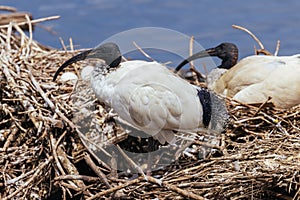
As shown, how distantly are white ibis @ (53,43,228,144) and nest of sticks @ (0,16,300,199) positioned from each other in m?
0.20

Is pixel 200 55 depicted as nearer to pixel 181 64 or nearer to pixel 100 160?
pixel 181 64

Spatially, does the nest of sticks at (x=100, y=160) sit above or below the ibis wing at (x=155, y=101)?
below

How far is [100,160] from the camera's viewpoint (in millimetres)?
4660

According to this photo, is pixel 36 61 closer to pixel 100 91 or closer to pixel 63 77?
pixel 63 77

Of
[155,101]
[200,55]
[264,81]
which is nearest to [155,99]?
[155,101]

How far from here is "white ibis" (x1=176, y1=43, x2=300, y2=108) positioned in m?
4.94

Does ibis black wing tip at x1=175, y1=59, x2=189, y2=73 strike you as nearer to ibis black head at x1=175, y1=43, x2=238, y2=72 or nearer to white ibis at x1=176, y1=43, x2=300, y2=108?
ibis black head at x1=175, y1=43, x2=238, y2=72

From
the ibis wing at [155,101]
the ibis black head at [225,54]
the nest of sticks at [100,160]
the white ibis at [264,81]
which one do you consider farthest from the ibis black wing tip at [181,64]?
the ibis wing at [155,101]

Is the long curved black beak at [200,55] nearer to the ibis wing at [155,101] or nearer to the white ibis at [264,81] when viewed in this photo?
the white ibis at [264,81]

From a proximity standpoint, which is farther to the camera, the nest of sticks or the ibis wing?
the ibis wing

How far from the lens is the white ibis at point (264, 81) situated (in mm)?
4938

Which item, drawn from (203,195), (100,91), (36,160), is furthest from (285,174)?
(36,160)

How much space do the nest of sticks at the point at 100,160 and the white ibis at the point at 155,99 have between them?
0.20 meters

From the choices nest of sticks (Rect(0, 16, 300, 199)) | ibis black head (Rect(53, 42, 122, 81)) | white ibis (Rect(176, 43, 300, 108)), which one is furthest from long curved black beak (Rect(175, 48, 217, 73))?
ibis black head (Rect(53, 42, 122, 81))
